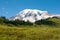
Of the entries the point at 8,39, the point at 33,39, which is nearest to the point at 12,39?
the point at 8,39

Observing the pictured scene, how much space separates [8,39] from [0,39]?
297 inches

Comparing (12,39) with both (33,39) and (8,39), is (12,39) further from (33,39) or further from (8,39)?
(33,39)

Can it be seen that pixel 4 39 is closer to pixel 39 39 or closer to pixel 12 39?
pixel 12 39

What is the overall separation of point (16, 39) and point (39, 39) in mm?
23019

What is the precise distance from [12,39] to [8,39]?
3.30m

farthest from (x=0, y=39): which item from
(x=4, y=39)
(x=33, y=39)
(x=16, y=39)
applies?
(x=33, y=39)

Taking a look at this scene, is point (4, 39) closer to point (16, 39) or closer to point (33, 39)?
point (16, 39)

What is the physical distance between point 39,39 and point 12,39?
25.2 meters

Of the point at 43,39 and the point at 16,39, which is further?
the point at 43,39

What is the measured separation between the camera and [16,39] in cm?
15338

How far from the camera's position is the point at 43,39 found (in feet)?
543

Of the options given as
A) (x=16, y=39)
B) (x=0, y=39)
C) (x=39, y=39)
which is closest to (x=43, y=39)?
(x=39, y=39)

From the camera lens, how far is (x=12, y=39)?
154750 millimetres

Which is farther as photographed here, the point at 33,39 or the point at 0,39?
the point at 33,39
